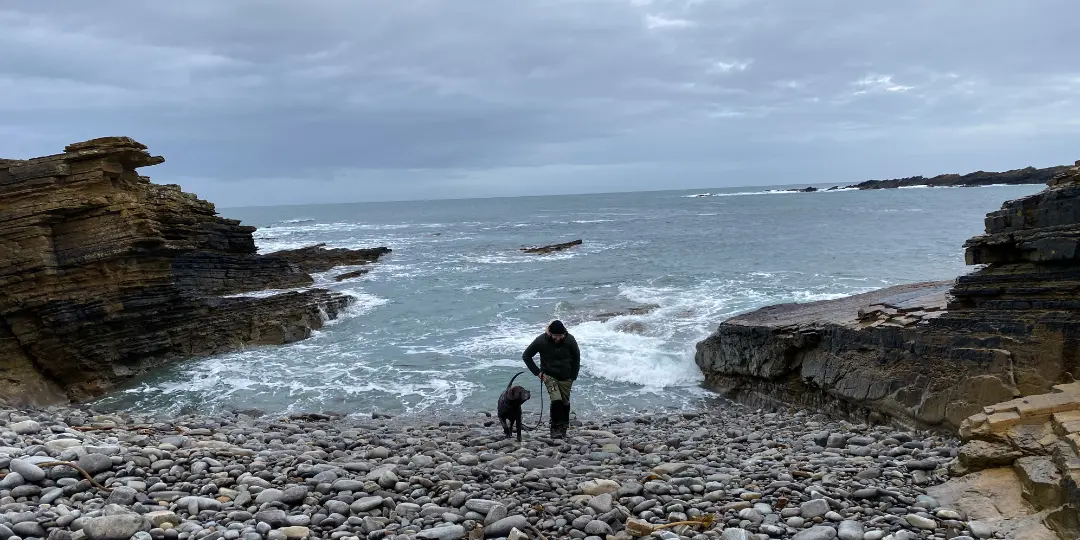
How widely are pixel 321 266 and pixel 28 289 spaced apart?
63.3 ft

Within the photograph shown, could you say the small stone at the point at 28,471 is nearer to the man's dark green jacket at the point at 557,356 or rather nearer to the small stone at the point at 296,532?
the small stone at the point at 296,532

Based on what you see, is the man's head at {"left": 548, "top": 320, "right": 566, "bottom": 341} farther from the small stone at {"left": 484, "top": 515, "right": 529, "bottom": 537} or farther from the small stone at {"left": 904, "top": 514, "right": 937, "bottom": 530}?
the small stone at {"left": 904, "top": 514, "right": 937, "bottom": 530}

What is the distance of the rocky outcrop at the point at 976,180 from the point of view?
4207 inches

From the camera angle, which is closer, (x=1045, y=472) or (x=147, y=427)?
(x=1045, y=472)

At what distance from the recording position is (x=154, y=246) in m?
17.6

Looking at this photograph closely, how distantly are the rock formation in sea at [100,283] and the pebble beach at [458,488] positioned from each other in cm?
849

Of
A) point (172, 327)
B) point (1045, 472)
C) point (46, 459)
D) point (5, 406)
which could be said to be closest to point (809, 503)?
point (1045, 472)

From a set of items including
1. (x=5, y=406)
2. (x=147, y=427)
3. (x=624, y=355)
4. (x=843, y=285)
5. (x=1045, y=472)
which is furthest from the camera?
(x=843, y=285)

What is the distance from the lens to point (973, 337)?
895 centimetres

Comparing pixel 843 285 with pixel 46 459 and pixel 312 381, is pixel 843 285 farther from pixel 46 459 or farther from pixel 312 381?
pixel 46 459

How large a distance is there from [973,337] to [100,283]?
18.8m

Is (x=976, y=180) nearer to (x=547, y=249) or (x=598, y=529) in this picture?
(x=547, y=249)

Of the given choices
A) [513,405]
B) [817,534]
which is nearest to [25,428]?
[513,405]

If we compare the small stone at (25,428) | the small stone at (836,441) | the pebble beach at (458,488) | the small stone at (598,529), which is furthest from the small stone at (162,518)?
the small stone at (836,441)
